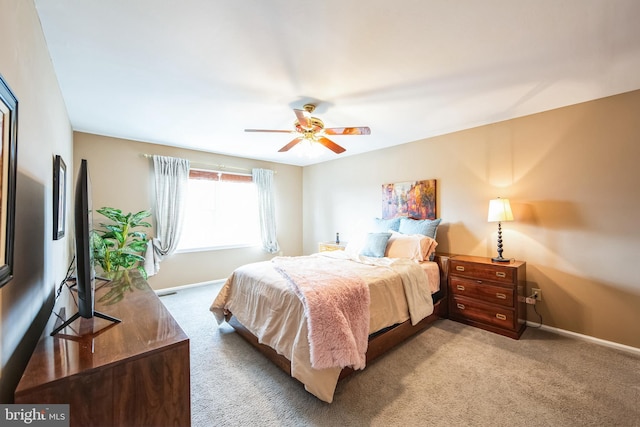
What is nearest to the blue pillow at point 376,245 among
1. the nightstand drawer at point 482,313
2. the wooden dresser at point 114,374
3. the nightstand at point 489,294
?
the nightstand at point 489,294

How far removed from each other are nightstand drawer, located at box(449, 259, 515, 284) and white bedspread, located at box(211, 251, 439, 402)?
25 cm

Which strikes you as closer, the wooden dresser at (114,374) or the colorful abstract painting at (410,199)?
the wooden dresser at (114,374)

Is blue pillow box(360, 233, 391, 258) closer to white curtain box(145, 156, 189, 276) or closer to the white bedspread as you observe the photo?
the white bedspread

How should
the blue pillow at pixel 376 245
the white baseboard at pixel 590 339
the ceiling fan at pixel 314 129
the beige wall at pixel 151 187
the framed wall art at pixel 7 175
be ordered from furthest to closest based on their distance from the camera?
the beige wall at pixel 151 187 < the blue pillow at pixel 376 245 < the ceiling fan at pixel 314 129 < the white baseboard at pixel 590 339 < the framed wall art at pixel 7 175

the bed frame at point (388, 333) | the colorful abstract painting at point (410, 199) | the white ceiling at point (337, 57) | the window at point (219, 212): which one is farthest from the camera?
the window at point (219, 212)

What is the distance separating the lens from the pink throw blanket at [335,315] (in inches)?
70.0

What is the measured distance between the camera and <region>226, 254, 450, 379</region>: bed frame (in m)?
2.20

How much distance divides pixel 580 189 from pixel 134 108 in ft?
15.8

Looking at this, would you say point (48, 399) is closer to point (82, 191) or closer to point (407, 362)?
point (82, 191)

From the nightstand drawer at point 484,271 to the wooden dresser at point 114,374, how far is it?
2.98 meters

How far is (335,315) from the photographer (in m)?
1.90

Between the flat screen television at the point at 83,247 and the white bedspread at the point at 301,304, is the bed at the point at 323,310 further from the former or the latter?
the flat screen television at the point at 83,247

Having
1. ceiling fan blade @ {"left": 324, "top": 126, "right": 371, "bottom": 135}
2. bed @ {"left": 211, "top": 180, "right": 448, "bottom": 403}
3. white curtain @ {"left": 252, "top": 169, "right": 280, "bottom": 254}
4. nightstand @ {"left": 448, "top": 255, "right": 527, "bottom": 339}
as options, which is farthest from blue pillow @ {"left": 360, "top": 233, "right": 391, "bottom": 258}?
white curtain @ {"left": 252, "top": 169, "right": 280, "bottom": 254}

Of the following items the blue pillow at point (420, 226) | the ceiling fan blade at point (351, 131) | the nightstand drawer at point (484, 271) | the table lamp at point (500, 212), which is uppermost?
the ceiling fan blade at point (351, 131)
